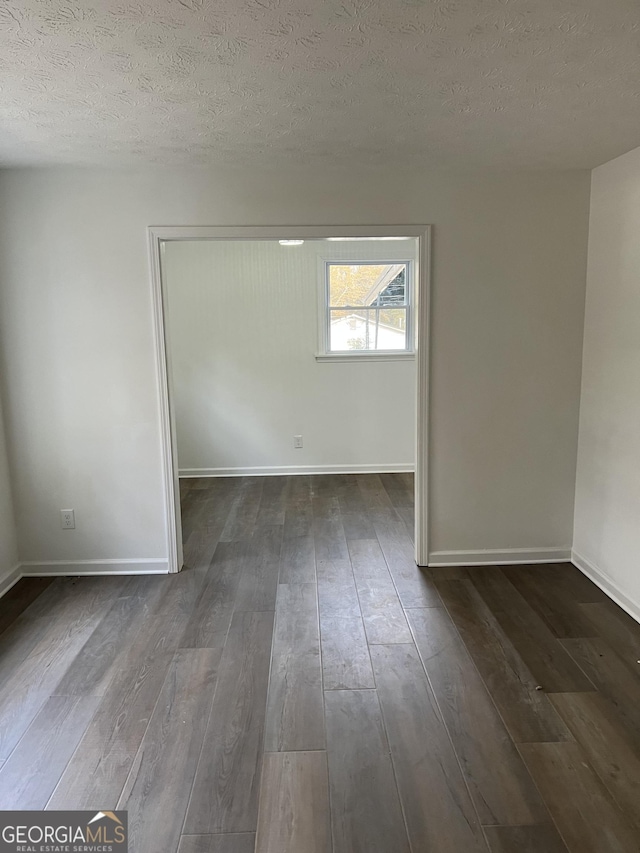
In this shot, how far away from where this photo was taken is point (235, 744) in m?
1.95

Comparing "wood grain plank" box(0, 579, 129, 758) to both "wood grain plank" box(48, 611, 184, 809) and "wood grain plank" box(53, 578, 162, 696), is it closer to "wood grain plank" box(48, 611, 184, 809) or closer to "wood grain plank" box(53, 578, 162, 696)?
"wood grain plank" box(53, 578, 162, 696)

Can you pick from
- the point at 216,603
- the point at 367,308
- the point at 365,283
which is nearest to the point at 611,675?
the point at 216,603

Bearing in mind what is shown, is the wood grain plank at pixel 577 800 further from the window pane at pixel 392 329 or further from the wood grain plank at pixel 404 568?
the window pane at pixel 392 329

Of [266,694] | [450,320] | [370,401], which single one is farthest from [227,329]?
[266,694]

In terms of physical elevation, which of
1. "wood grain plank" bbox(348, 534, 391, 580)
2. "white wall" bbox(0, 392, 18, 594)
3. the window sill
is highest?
the window sill

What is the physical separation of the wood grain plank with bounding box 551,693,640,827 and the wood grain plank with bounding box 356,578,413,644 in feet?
2.44

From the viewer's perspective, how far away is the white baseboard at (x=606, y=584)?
9.09 feet

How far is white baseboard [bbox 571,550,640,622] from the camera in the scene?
2.77 meters

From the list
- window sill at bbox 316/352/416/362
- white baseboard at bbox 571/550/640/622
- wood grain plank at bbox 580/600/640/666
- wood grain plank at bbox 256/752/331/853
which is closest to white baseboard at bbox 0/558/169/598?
wood grain plank at bbox 256/752/331/853

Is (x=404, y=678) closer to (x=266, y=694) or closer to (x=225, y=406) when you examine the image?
(x=266, y=694)

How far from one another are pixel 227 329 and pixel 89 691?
11.9 feet

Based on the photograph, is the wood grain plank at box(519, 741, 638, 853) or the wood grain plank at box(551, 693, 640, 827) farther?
the wood grain plank at box(551, 693, 640, 827)

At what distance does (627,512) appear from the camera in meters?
2.83

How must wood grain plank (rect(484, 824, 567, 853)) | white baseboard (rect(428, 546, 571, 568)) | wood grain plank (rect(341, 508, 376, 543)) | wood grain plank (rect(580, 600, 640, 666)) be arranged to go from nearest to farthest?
wood grain plank (rect(484, 824, 567, 853)) < wood grain plank (rect(580, 600, 640, 666)) < white baseboard (rect(428, 546, 571, 568)) < wood grain plank (rect(341, 508, 376, 543))
